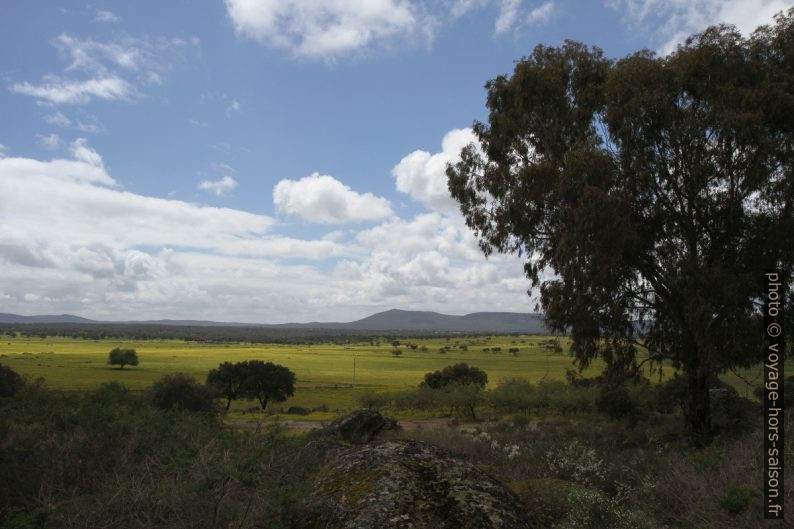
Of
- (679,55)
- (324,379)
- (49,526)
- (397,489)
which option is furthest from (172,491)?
(324,379)

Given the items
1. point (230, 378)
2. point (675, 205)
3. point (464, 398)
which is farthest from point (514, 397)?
Answer: point (675, 205)

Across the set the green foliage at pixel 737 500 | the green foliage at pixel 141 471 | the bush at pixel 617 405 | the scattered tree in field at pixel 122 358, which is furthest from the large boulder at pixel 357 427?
the scattered tree in field at pixel 122 358

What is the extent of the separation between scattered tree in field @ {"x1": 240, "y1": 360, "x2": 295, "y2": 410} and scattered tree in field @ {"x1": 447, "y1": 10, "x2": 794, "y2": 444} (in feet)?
161

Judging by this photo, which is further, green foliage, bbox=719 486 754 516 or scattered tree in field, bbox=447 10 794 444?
scattered tree in field, bbox=447 10 794 444

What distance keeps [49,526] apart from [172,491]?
984 mm

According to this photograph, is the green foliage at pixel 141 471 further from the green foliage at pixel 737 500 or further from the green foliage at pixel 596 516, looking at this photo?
the green foliage at pixel 737 500

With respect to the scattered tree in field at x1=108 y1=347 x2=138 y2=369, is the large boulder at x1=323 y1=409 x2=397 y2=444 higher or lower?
higher

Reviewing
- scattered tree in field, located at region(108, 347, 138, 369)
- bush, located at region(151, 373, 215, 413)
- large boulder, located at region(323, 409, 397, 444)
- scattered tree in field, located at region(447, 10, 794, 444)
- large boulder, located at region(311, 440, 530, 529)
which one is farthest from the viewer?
scattered tree in field, located at region(108, 347, 138, 369)

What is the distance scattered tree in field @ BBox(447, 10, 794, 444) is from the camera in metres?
16.8

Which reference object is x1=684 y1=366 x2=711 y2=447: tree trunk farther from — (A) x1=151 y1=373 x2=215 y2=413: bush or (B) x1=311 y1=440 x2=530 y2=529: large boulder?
(A) x1=151 y1=373 x2=215 y2=413: bush

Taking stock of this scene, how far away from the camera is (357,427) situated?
854 inches

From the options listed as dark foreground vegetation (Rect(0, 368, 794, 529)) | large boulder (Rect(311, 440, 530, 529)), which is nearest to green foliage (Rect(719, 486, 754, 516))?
dark foreground vegetation (Rect(0, 368, 794, 529))

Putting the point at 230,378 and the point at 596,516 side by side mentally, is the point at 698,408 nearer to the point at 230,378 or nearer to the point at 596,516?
the point at 596,516

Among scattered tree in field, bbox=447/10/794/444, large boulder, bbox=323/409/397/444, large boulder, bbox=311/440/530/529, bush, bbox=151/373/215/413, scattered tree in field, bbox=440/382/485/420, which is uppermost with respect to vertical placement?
scattered tree in field, bbox=447/10/794/444
